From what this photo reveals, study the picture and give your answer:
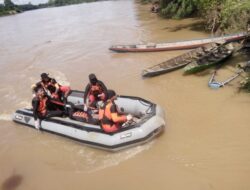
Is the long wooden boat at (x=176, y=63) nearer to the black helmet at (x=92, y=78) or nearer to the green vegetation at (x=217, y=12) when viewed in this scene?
the green vegetation at (x=217, y=12)

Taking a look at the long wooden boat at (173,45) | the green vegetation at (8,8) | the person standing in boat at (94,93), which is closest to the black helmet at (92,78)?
the person standing in boat at (94,93)

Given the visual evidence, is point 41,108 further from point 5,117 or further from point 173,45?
point 173,45

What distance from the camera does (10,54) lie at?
23.0 m

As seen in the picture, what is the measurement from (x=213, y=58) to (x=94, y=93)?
609 cm

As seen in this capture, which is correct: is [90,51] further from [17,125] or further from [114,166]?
[114,166]

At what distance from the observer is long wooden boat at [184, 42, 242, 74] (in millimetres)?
12820

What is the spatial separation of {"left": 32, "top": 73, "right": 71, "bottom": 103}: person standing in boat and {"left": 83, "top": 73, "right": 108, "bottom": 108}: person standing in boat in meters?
1.07

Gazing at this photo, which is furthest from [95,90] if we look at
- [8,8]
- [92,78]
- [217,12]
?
[8,8]

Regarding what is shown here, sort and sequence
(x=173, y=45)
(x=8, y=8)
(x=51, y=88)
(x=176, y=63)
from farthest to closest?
1. (x=8, y=8)
2. (x=173, y=45)
3. (x=176, y=63)
4. (x=51, y=88)

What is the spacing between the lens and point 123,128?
8.28 meters

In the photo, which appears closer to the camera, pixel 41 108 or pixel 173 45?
pixel 41 108

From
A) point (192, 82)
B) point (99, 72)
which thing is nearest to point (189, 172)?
point (192, 82)

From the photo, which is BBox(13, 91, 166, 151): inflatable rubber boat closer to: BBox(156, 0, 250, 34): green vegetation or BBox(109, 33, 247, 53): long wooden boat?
BBox(156, 0, 250, 34): green vegetation

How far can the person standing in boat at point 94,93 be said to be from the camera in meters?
9.16
